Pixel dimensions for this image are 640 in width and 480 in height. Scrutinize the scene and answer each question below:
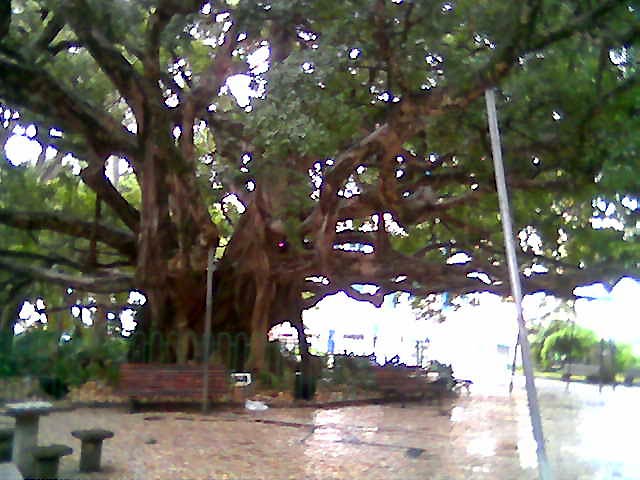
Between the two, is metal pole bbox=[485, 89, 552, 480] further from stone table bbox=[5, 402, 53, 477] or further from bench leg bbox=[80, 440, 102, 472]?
stone table bbox=[5, 402, 53, 477]

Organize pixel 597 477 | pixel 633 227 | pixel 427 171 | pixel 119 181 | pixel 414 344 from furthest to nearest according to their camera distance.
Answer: pixel 119 181 → pixel 414 344 → pixel 427 171 → pixel 633 227 → pixel 597 477

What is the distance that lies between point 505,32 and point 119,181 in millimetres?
14325

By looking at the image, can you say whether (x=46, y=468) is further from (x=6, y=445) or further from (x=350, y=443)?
(x=350, y=443)

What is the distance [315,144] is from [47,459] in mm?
4718

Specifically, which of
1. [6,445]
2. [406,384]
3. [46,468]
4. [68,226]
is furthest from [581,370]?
[46,468]

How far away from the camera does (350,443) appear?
8.59 m

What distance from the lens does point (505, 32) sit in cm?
877

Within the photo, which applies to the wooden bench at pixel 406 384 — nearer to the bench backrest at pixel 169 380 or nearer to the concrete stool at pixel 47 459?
the bench backrest at pixel 169 380

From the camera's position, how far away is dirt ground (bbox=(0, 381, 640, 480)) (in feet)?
22.8

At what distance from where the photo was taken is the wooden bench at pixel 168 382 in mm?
11703

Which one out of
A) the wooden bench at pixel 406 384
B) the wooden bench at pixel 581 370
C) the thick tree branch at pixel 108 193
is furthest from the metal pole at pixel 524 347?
the wooden bench at pixel 581 370

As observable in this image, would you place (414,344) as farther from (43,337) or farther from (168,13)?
(168,13)

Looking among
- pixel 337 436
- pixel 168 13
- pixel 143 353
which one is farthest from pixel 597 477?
pixel 143 353

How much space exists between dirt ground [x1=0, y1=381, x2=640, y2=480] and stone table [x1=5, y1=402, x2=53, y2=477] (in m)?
0.49
